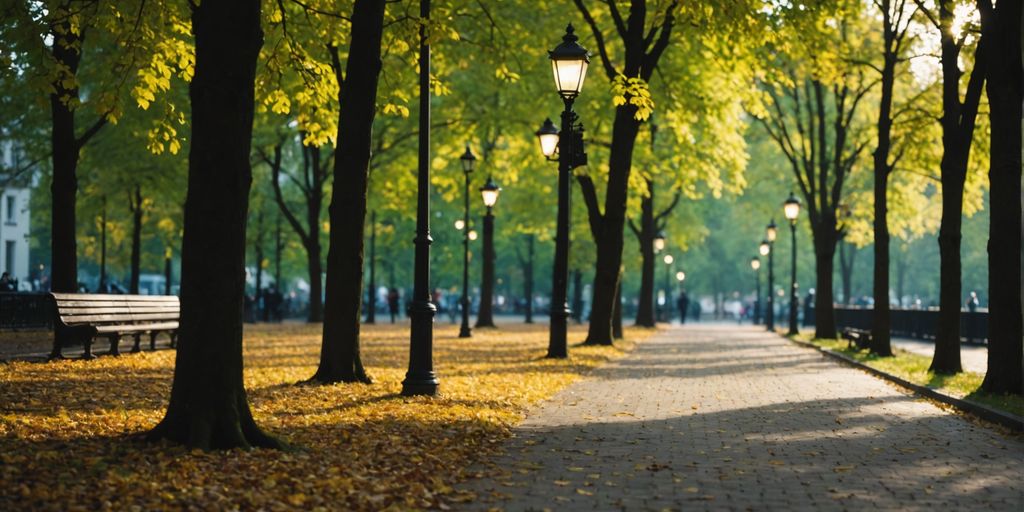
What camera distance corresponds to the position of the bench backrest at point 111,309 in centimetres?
1720

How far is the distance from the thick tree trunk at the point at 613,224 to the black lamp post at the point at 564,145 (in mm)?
3503

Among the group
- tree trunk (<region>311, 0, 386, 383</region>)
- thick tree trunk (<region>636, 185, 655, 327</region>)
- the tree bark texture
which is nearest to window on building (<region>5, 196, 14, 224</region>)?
thick tree trunk (<region>636, 185, 655, 327</region>)

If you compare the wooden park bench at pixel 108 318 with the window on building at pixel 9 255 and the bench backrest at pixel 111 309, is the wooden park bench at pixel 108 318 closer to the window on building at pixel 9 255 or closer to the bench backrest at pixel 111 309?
the bench backrest at pixel 111 309

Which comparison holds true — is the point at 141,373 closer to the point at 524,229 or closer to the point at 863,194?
the point at 524,229

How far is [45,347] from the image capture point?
2117 centimetres

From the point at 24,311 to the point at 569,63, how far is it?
16.2 m

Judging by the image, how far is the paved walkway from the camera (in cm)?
788

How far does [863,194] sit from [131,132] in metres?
28.7

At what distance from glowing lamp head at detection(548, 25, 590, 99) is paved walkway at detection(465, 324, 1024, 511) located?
Answer: 4.98 meters

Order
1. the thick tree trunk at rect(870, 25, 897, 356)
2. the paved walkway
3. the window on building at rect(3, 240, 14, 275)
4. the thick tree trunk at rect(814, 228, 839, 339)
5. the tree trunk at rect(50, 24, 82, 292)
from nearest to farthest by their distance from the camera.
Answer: the paved walkway → the tree trunk at rect(50, 24, 82, 292) → the thick tree trunk at rect(870, 25, 897, 356) → the thick tree trunk at rect(814, 228, 839, 339) → the window on building at rect(3, 240, 14, 275)

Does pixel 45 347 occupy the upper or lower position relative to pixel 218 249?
lower

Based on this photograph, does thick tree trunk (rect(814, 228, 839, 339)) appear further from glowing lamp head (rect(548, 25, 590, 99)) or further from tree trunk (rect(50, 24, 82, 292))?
tree trunk (rect(50, 24, 82, 292))

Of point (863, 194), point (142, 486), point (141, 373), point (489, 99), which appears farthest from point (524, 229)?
point (142, 486)

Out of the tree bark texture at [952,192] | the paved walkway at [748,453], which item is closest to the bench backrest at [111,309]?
the paved walkway at [748,453]
